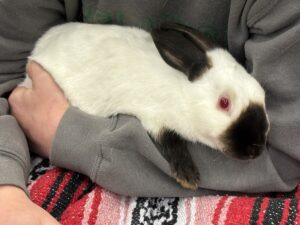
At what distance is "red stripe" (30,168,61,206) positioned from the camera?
0.88m

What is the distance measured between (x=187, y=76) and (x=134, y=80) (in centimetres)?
10

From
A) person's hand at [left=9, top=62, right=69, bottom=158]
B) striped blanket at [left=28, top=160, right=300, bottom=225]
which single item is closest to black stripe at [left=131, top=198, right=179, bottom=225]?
striped blanket at [left=28, top=160, right=300, bottom=225]

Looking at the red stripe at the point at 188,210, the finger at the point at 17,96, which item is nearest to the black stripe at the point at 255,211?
the red stripe at the point at 188,210

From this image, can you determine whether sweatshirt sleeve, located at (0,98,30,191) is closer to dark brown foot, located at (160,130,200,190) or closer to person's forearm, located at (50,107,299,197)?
person's forearm, located at (50,107,299,197)

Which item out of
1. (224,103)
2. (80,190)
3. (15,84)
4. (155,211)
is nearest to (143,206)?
(155,211)

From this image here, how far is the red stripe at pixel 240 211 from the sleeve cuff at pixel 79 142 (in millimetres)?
235

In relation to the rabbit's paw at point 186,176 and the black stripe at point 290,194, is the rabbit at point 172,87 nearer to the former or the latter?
the rabbit's paw at point 186,176

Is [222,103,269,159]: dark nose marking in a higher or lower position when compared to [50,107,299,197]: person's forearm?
higher

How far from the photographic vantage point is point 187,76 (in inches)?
33.6

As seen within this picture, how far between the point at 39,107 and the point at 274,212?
49cm

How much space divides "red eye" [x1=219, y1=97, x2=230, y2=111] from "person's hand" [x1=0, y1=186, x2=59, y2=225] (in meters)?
0.32

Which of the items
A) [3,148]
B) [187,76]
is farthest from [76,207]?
[187,76]

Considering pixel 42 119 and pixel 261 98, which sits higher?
pixel 261 98

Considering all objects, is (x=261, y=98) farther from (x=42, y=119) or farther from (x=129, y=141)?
(x=42, y=119)
